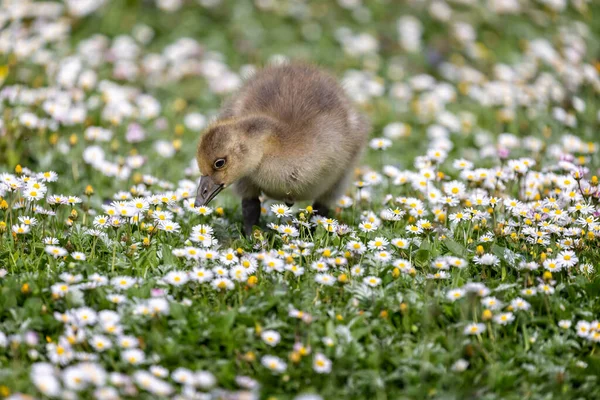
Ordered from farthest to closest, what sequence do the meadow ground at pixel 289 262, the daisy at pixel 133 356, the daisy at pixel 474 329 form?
Answer: the daisy at pixel 474 329 → the meadow ground at pixel 289 262 → the daisy at pixel 133 356

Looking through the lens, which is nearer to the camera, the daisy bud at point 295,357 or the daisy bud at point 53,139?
the daisy bud at point 295,357

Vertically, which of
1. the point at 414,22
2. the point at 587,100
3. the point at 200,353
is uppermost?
the point at 200,353

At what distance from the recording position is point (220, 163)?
5.43 m

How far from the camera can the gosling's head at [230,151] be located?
5.39 metres

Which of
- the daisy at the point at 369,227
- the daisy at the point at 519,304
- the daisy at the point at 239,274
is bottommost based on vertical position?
the daisy at the point at 519,304

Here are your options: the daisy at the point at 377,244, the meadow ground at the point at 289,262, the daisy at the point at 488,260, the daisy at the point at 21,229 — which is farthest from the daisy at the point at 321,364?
the daisy at the point at 21,229

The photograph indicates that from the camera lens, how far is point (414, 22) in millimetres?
11250

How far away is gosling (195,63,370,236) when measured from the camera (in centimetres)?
545

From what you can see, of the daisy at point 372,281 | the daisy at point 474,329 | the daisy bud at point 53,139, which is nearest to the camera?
the daisy at point 474,329

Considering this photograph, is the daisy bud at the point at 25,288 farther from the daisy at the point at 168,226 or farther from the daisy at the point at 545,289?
the daisy at the point at 545,289

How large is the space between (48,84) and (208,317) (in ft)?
16.9

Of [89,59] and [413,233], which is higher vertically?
[89,59]

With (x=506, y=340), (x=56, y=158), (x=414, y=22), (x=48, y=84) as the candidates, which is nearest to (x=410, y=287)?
(x=506, y=340)

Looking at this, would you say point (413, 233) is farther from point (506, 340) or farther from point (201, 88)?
point (201, 88)
